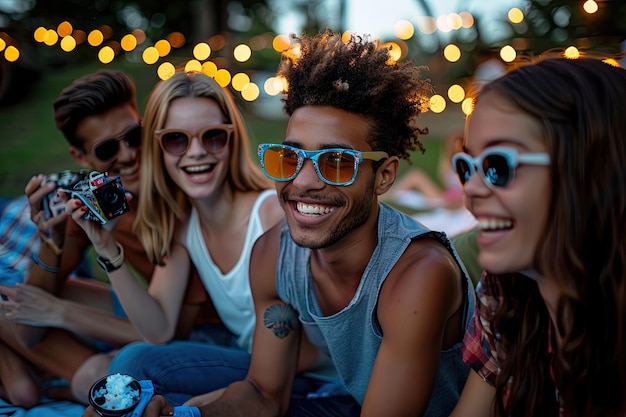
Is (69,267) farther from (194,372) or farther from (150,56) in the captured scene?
(150,56)

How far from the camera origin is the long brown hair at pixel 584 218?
126 cm

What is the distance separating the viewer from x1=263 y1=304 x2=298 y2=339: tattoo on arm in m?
2.17

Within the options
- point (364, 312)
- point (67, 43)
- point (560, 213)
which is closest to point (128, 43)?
point (67, 43)

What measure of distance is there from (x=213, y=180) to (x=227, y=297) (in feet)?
1.67

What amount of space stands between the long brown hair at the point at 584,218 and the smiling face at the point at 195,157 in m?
1.40

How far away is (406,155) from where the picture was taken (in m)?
2.07

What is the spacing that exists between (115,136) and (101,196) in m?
0.44

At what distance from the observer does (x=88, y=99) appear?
277 cm

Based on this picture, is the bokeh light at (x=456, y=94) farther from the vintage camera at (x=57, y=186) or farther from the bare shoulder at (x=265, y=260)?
the vintage camera at (x=57, y=186)

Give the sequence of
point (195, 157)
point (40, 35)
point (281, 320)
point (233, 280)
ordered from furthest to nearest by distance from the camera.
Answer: point (40, 35), point (233, 280), point (195, 157), point (281, 320)

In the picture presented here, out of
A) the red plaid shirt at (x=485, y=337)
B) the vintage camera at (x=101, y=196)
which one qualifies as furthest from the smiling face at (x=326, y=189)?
the vintage camera at (x=101, y=196)

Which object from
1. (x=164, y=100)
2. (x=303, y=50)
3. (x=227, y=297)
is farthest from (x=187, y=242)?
(x=303, y=50)

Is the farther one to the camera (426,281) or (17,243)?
(17,243)

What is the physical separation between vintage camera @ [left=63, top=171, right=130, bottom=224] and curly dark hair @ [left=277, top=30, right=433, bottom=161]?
0.85 meters
